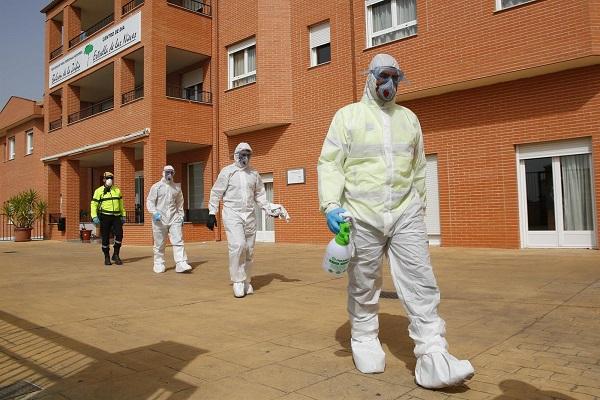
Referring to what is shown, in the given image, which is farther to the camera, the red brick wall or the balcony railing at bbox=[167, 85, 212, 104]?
the balcony railing at bbox=[167, 85, 212, 104]

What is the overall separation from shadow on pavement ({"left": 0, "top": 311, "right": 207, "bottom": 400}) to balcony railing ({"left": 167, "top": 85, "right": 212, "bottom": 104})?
1422 cm

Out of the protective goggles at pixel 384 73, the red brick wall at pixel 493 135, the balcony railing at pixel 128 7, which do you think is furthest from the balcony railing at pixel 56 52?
the protective goggles at pixel 384 73

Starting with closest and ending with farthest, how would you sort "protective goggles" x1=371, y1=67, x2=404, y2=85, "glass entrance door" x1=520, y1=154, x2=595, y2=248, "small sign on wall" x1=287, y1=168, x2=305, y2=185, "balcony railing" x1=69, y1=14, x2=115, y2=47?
"protective goggles" x1=371, y1=67, x2=404, y2=85, "glass entrance door" x1=520, y1=154, x2=595, y2=248, "small sign on wall" x1=287, y1=168, x2=305, y2=185, "balcony railing" x1=69, y1=14, x2=115, y2=47

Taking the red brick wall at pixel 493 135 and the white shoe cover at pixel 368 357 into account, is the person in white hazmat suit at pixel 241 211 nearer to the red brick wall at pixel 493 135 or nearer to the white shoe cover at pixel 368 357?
the white shoe cover at pixel 368 357

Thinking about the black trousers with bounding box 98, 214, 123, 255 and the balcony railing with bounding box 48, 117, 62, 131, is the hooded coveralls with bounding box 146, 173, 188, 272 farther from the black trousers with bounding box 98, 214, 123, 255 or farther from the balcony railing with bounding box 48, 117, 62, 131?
the balcony railing with bounding box 48, 117, 62, 131

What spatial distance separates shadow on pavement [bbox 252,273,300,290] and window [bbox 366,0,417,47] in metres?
7.56

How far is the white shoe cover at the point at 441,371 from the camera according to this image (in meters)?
2.77

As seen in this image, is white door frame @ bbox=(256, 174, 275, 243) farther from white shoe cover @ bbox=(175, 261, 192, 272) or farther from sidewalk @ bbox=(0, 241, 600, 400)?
sidewalk @ bbox=(0, 241, 600, 400)

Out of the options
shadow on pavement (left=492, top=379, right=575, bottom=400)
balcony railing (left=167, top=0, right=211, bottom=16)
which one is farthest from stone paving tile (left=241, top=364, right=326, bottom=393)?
balcony railing (left=167, top=0, right=211, bottom=16)

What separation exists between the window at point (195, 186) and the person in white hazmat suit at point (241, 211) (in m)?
11.9

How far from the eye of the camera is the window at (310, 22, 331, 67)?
14.5m

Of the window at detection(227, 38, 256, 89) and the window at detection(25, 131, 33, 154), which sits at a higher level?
the window at detection(227, 38, 256, 89)

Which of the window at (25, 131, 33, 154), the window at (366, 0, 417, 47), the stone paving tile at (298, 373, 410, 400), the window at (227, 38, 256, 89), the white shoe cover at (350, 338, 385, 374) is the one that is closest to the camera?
the stone paving tile at (298, 373, 410, 400)

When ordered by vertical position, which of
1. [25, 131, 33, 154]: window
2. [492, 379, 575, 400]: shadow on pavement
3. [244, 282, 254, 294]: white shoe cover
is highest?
[25, 131, 33, 154]: window
